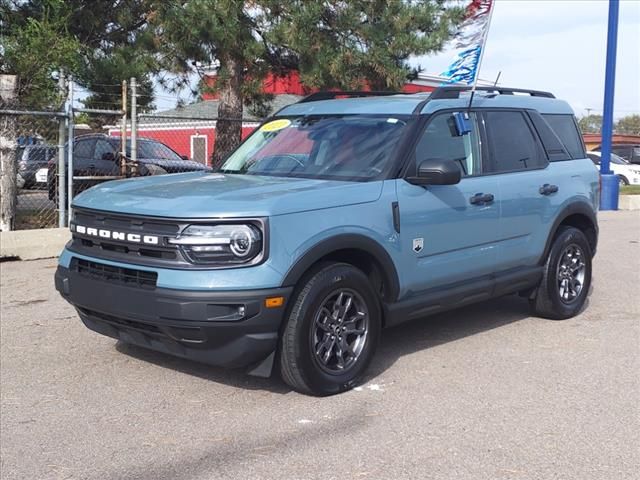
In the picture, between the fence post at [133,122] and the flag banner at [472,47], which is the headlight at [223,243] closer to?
the flag banner at [472,47]

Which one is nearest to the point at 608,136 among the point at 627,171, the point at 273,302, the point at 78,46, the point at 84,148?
the point at 627,171

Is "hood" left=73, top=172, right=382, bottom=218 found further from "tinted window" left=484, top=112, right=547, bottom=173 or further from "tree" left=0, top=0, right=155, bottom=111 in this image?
"tree" left=0, top=0, right=155, bottom=111

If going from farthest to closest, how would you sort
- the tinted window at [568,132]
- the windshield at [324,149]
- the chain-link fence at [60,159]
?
the chain-link fence at [60,159]
the tinted window at [568,132]
the windshield at [324,149]

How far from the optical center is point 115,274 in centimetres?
487

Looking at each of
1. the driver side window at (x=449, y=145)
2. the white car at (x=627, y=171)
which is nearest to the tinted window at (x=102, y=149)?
the driver side window at (x=449, y=145)

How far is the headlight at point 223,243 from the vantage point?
4504 mm

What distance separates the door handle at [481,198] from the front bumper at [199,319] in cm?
188

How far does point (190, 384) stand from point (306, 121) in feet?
7.33

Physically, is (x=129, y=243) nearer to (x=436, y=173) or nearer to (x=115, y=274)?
(x=115, y=274)

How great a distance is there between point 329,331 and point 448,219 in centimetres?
130

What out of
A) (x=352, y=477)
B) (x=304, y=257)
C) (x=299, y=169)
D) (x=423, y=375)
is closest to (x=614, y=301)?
(x=423, y=375)

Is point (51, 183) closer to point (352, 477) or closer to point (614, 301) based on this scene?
point (614, 301)

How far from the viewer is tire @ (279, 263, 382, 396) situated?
15.6ft

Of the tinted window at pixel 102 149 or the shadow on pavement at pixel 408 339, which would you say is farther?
the tinted window at pixel 102 149
